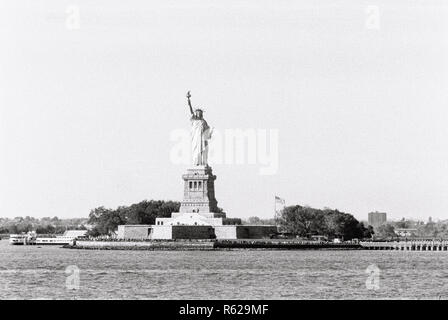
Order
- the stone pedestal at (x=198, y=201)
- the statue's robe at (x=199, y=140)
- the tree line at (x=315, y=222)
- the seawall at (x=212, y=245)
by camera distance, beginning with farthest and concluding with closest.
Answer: the tree line at (x=315, y=222) < the statue's robe at (x=199, y=140) < the stone pedestal at (x=198, y=201) < the seawall at (x=212, y=245)

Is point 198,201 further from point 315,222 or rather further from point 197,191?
point 315,222

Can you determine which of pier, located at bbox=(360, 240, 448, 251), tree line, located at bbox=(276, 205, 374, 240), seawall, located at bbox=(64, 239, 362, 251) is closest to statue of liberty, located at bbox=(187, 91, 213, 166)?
seawall, located at bbox=(64, 239, 362, 251)

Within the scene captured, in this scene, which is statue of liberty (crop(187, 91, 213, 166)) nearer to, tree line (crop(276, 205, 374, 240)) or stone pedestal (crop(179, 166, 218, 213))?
stone pedestal (crop(179, 166, 218, 213))

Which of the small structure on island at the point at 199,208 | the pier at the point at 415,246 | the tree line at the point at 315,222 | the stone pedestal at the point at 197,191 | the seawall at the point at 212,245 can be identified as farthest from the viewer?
the tree line at the point at 315,222

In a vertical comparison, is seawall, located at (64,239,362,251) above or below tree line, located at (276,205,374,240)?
below

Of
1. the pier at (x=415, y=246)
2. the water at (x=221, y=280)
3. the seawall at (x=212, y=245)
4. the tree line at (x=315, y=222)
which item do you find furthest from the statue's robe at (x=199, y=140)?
the water at (x=221, y=280)

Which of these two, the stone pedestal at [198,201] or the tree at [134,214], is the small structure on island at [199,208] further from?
the tree at [134,214]

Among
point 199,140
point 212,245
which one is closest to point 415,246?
point 199,140

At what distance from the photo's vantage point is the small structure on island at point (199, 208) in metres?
112

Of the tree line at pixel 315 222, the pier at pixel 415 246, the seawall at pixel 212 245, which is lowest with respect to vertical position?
the seawall at pixel 212 245

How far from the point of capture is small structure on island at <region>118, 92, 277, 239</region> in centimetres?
11212

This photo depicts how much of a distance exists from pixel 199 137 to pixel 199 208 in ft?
21.8
